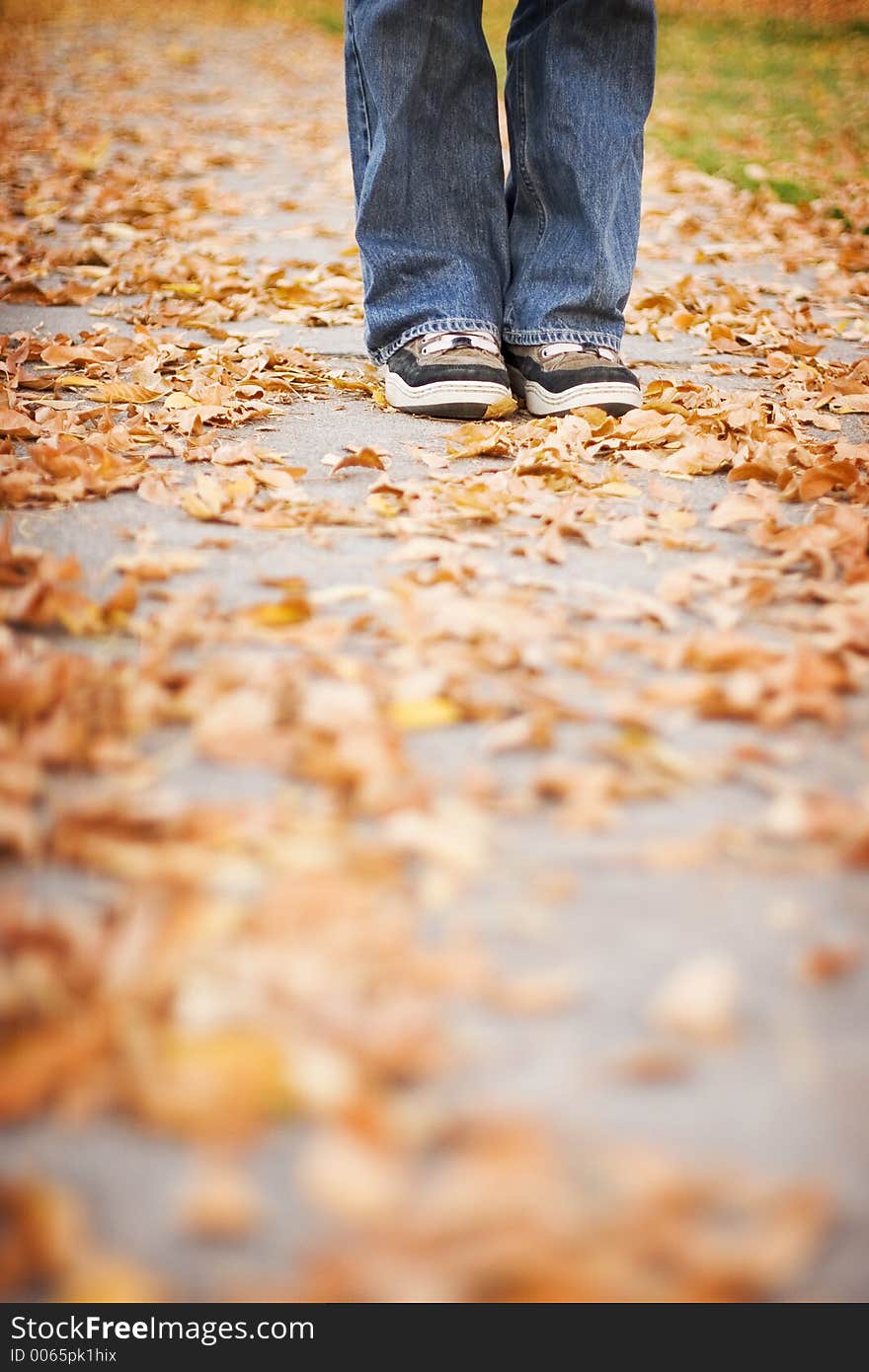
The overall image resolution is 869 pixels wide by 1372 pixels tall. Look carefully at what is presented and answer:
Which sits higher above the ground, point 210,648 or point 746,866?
point 210,648

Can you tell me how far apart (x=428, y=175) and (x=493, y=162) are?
158 millimetres

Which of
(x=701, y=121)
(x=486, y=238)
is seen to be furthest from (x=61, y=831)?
(x=701, y=121)

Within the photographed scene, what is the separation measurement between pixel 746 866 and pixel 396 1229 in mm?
458

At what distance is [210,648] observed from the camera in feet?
4.06

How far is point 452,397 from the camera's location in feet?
6.97

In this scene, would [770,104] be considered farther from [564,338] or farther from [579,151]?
[564,338]

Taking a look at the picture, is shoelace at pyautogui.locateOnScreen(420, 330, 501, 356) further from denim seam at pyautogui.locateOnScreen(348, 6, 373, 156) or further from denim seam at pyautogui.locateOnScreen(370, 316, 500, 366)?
denim seam at pyautogui.locateOnScreen(348, 6, 373, 156)

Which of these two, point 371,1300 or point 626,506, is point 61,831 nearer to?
point 371,1300

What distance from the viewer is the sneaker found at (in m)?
2.12

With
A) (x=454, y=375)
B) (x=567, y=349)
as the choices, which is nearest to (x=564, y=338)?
(x=567, y=349)

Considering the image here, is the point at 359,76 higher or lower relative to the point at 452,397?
higher

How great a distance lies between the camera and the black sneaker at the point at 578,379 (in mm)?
2129

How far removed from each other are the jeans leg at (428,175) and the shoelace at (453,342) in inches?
1.0
